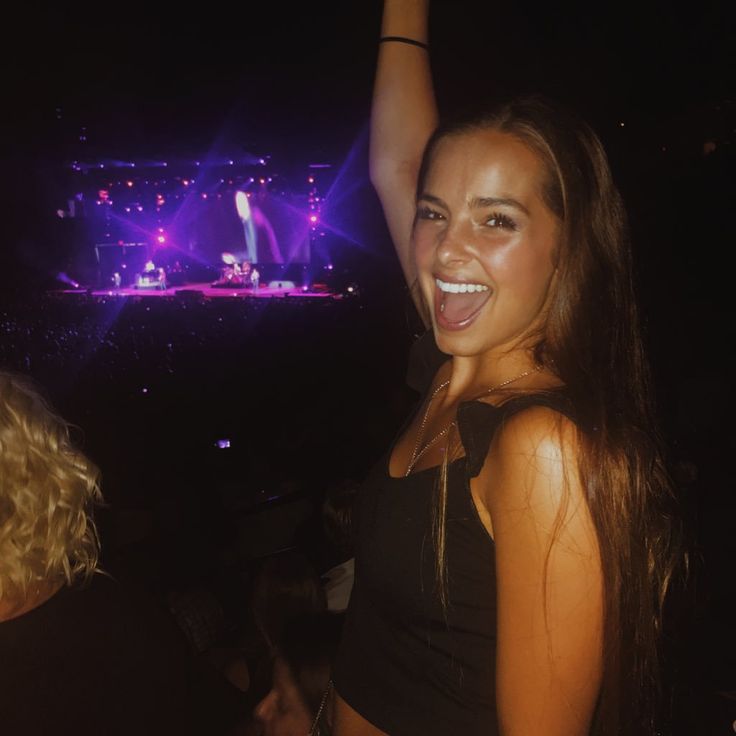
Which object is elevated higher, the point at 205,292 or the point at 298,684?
the point at 205,292

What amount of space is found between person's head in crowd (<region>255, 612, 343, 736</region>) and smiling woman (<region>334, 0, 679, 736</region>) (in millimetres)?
697

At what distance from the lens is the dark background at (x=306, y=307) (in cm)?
420

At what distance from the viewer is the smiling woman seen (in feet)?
2.84

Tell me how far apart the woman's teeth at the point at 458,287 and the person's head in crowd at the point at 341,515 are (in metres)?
2.19

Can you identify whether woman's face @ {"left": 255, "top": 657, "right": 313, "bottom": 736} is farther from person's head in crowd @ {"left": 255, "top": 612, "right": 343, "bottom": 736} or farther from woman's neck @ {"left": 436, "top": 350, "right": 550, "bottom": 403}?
woman's neck @ {"left": 436, "top": 350, "right": 550, "bottom": 403}

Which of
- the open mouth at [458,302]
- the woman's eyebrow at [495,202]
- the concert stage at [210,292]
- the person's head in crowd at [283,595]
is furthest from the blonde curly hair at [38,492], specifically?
the concert stage at [210,292]

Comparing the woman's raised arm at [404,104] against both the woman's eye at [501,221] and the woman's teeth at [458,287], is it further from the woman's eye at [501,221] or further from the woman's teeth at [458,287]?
the woman's eye at [501,221]

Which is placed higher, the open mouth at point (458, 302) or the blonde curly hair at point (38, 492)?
the open mouth at point (458, 302)

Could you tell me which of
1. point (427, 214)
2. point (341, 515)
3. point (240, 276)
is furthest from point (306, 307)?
point (427, 214)

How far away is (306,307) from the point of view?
12.0m

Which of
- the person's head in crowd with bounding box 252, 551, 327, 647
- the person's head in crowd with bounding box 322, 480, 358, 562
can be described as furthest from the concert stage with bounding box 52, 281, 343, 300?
A: the person's head in crowd with bounding box 252, 551, 327, 647

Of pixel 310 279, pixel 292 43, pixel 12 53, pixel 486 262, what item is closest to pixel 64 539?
pixel 486 262

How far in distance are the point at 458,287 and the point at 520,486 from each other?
1.42 feet

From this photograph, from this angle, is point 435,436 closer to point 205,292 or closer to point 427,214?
point 427,214
